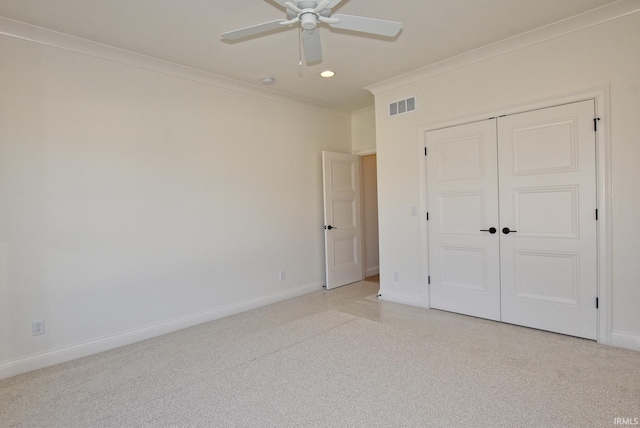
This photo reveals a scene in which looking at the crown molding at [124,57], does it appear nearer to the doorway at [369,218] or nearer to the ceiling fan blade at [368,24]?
the doorway at [369,218]

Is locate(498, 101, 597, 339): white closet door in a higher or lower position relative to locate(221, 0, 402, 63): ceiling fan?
lower

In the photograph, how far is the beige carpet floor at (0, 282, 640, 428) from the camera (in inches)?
79.6

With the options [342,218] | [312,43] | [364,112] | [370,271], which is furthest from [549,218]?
[370,271]

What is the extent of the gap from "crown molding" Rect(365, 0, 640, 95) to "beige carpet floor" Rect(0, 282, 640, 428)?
2.73m

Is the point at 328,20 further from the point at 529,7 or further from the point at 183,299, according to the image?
the point at 183,299

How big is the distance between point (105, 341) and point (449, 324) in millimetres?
3339

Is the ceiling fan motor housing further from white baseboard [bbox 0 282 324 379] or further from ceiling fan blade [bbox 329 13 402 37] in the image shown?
white baseboard [bbox 0 282 324 379]

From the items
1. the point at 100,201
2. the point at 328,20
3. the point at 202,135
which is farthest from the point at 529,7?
the point at 100,201

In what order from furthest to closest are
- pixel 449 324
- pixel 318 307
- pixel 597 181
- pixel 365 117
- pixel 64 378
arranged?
pixel 365 117
pixel 318 307
pixel 449 324
pixel 597 181
pixel 64 378

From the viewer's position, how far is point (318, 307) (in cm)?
420

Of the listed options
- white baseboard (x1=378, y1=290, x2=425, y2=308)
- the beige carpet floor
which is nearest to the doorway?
white baseboard (x1=378, y1=290, x2=425, y2=308)

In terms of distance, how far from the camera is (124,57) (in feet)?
10.6

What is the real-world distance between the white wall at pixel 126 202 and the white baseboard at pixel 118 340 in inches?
0.4

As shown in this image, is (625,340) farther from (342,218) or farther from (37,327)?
(37,327)
